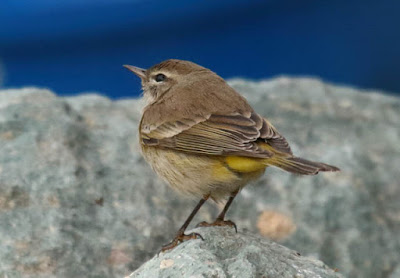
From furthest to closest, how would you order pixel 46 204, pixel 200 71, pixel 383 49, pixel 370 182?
pixel 383 49 → pixel 370 182 → pixel 200 71 → pixel 46 204

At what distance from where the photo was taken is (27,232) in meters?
4.43

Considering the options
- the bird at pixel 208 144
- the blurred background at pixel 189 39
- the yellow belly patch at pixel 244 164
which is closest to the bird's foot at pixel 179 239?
the bird at pixel 208 144

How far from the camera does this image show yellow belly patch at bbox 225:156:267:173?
410cm

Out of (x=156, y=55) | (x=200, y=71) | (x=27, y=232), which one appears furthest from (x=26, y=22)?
(x=27, y=232)

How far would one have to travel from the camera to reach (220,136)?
4.27 m

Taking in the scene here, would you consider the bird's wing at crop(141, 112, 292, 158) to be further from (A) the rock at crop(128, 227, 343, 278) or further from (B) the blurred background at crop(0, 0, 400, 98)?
(B) the blurred background at crop(0, 0, 400, 98)

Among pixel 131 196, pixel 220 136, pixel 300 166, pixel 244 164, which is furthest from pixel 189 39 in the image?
pixel 300 166

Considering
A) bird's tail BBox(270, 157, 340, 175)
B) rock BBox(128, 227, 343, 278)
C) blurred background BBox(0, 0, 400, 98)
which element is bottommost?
rock BBox(128, 227, 343, 278)

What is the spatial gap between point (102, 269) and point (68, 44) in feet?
14.6

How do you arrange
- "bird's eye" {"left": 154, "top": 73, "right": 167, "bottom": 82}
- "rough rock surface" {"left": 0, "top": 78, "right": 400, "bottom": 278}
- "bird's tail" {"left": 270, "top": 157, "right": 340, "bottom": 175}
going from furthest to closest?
"bird's eye" {"left": 154, "top": 73, "right": 167, "bottom": 82}, "rough rock surface" {"left": 0, "top": 78, "right": 400, "bottom": 278}, "bird's tail" {"left": 270, "top": 157, "right": 340, "bottom": 175}

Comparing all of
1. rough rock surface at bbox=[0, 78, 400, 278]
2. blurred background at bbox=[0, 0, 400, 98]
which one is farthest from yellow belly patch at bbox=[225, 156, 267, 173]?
blurred background at bbox=[0, 0, 400, 98]

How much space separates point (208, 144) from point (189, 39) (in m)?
4.31

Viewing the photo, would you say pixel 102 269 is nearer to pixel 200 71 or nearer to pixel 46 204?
pixel 46 204

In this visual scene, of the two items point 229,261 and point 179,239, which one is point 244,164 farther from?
point 229,261
